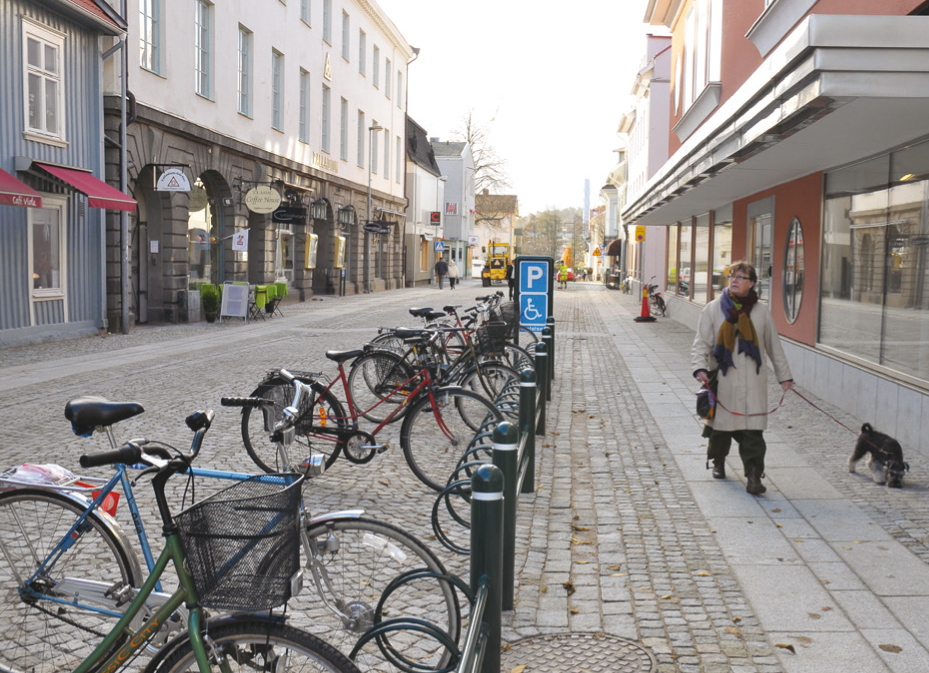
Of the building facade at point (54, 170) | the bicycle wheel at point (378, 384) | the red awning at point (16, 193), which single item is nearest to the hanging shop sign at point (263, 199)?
the building facade at point (54, 170)

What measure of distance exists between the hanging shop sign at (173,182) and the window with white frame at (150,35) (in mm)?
2328

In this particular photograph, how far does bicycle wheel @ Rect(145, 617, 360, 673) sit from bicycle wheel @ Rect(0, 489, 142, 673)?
985 mm

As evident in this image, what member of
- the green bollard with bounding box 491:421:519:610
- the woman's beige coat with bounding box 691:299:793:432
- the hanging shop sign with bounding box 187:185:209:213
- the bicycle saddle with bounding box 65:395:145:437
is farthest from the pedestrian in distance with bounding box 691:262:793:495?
the hanging shop sign with bounding box 187:185:209:213

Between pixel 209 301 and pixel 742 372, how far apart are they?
Result: 16298mm

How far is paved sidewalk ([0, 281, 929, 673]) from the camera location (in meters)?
4.02

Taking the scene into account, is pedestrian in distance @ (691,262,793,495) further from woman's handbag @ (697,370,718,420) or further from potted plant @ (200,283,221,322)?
potted plant @ (200,283,221,322)

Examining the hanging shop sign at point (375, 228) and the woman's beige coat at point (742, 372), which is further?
the hanging shop sign at point (375, 228)

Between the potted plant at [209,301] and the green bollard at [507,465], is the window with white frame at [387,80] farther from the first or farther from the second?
the green bollard at [507,465]

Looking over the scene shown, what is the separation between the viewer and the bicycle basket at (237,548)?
7.63 feet

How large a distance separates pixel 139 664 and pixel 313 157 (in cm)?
2836

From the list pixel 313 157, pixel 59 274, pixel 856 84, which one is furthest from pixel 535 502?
pixel 313 157

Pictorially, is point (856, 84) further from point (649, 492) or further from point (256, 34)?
point (256, 34)

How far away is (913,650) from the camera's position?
384 cm

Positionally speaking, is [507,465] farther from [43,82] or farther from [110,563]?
[43,82]
